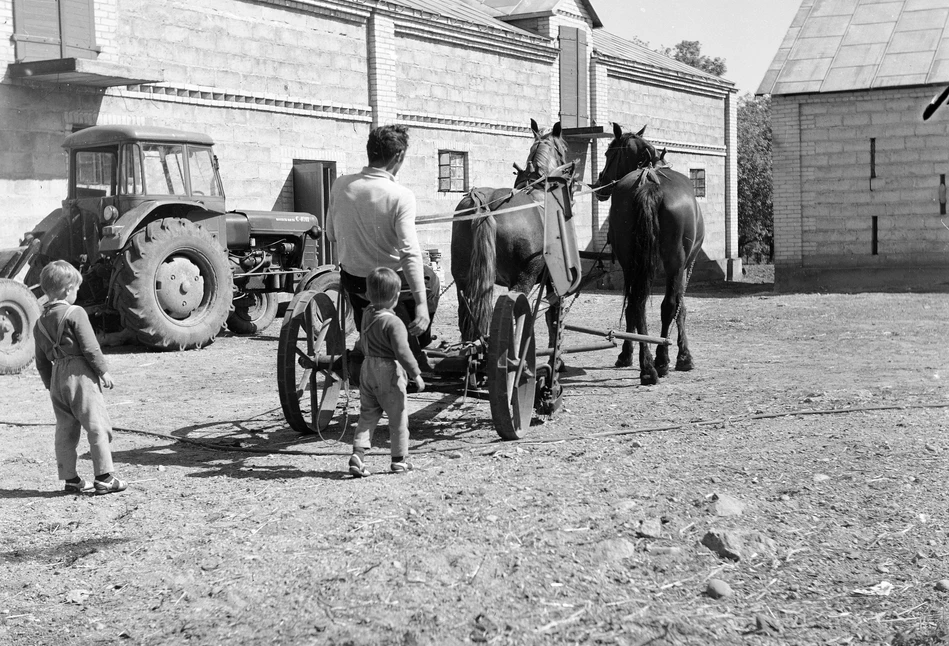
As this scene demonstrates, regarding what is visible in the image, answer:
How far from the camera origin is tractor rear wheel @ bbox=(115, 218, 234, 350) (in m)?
12.3

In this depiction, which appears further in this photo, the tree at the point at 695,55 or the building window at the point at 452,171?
the tree at the point at 695,55

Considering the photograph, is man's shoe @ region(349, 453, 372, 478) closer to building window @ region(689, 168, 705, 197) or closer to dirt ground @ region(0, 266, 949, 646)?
dirt ground @ region(0, 266, 949, 646)

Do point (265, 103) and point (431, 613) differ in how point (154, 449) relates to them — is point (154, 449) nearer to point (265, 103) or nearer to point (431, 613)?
point (431, 613)

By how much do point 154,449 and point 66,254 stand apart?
720 cm

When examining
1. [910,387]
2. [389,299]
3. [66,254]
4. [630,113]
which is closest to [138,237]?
[66,254]

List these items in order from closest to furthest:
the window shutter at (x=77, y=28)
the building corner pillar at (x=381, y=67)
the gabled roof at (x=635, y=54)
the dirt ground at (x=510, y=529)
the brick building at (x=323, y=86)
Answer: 1. the dirt ground at (x=510, y=529)
2. the brick building at (x=323, y=86)
3. the window shutter at (x=77, y=28)
4. the building corner pillar at (x=381, y=67)
5. the gabled roof at (x=635, y=54)

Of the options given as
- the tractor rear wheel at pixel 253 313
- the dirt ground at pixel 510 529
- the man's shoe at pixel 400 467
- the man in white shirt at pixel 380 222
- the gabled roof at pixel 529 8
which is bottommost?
the dirt ground at pixel 510 529

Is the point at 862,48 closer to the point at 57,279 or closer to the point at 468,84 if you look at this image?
the point at 468,84

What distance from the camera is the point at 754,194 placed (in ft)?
178

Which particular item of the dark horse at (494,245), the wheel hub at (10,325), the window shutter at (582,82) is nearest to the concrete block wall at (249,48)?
the wheel hub at (10,325)

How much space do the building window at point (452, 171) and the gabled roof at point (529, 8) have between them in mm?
5497

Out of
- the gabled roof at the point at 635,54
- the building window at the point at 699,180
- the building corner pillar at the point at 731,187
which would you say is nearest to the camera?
the gabled roof at the point at 635,54

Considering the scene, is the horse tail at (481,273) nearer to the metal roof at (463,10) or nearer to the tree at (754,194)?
the metal roof at (463,10)

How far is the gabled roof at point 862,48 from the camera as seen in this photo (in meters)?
22.1
